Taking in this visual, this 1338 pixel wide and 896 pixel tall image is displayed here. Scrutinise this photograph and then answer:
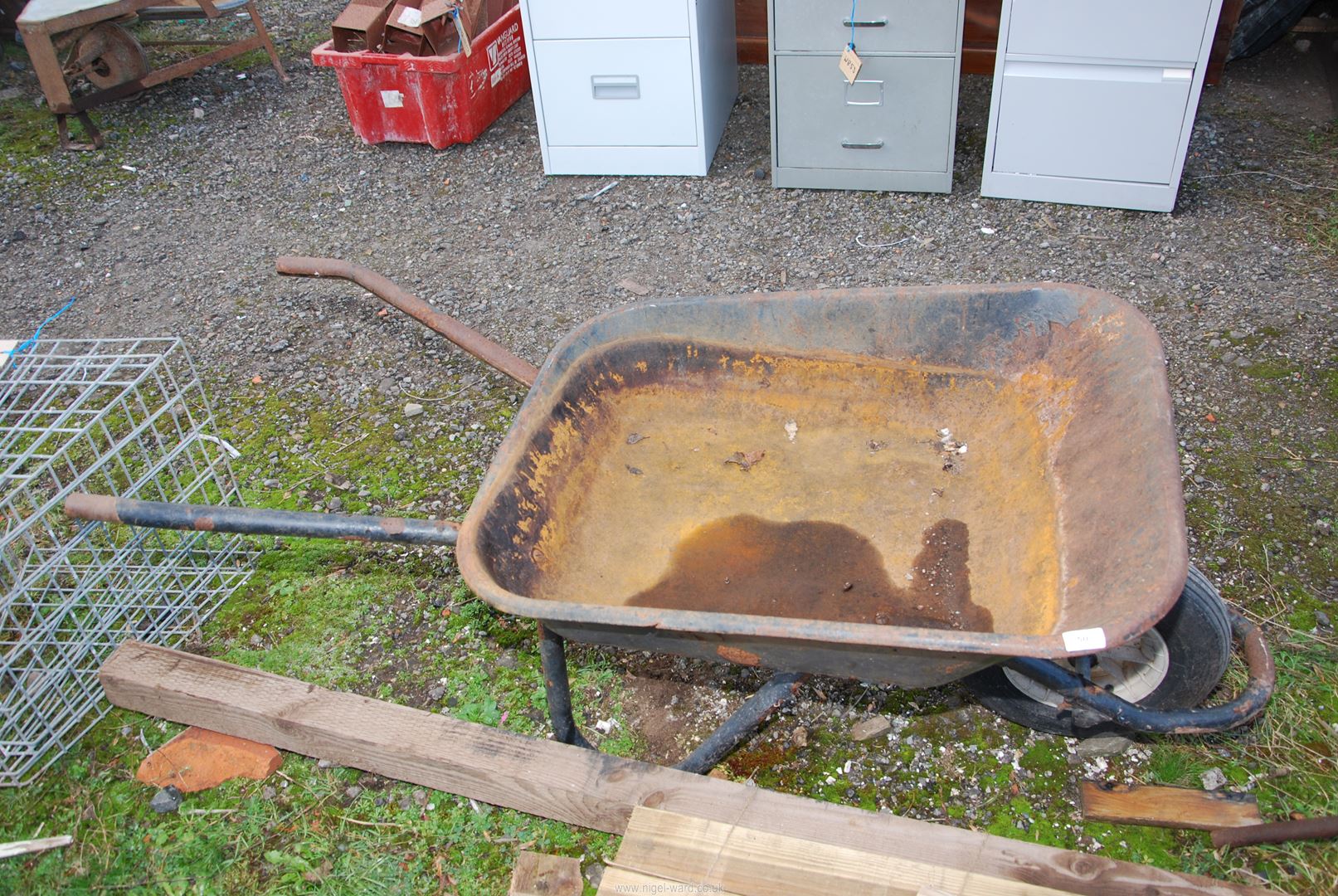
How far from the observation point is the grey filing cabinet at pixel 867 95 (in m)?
3.77

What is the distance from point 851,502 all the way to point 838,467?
0.10 metres

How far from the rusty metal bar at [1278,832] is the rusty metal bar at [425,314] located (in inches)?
73.0

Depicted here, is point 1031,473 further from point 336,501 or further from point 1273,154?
point 1273,154

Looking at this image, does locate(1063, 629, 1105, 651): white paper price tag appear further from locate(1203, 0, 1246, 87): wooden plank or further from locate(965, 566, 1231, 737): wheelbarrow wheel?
locate(1203, 0, 1246, 87): wooden plank

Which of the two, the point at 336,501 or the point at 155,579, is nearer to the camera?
the point at 155,579

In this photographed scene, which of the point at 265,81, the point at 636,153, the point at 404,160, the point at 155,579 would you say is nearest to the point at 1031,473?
the point at 155,579

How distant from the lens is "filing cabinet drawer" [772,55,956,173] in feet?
12.8

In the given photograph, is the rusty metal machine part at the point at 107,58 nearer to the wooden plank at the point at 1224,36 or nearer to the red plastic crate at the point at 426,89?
the red plastic crate at the point at 426,89

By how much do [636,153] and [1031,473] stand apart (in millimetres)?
3056

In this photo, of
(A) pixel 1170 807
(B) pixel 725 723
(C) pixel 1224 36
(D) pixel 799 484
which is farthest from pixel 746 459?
(C) pixel 1224 36

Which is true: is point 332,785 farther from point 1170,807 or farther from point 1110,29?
point 1110,29

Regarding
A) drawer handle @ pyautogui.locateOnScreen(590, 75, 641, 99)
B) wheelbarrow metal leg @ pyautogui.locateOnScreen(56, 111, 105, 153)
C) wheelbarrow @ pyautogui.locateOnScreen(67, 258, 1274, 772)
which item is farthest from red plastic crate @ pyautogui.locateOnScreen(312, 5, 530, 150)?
wheelbarrow @ pyautogui.locateOnScreen(67, 258, 1274, 772)

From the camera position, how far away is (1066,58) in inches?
144

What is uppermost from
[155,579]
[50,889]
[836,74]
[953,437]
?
[836,74]
